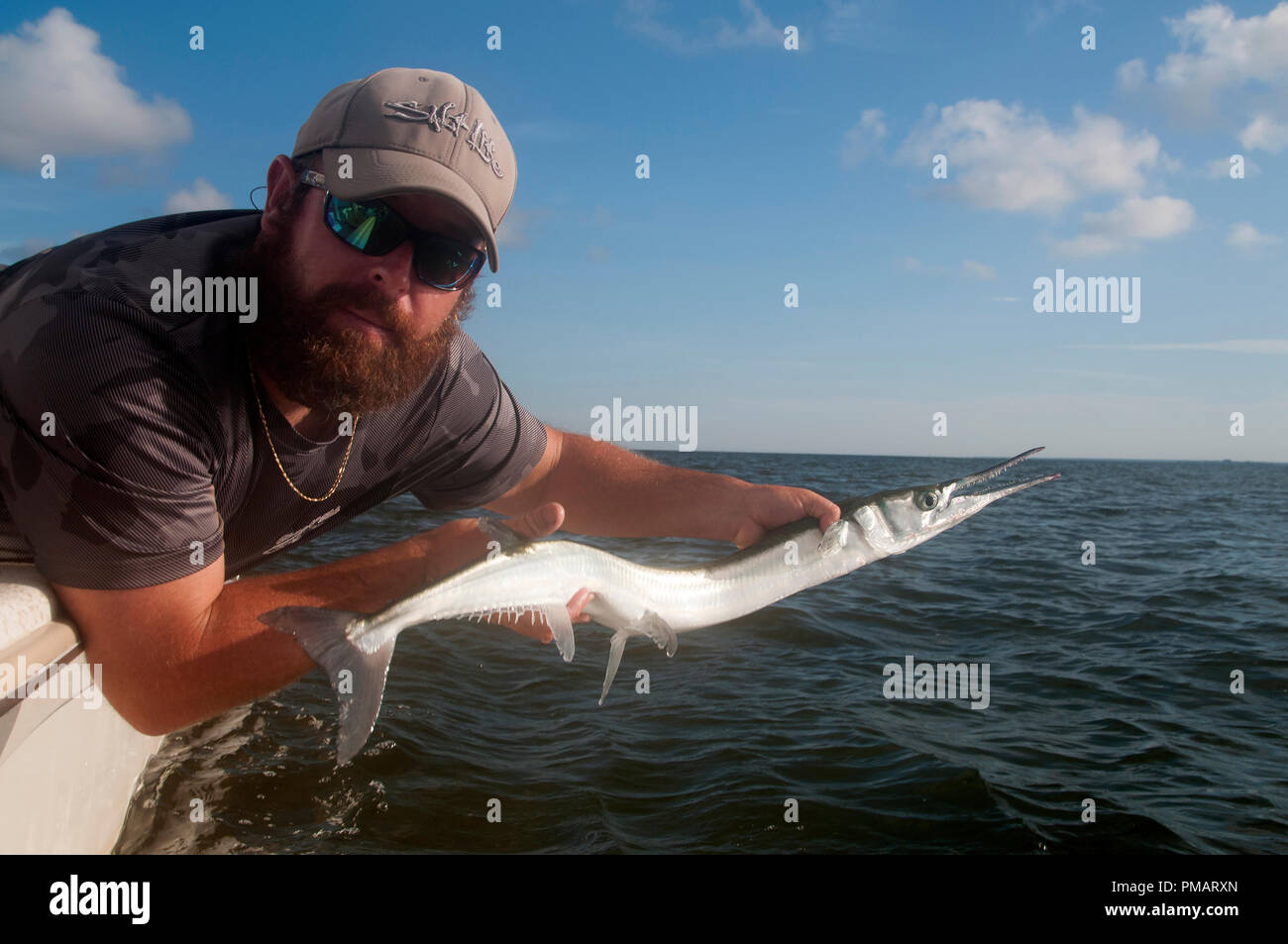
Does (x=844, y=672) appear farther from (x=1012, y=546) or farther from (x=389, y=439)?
(x=1012, y=546)

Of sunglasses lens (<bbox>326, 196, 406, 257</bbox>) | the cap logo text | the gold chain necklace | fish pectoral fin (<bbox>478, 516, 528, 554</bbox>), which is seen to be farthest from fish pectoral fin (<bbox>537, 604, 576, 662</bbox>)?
the cap logo text

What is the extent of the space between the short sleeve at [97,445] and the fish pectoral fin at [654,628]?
177 centimetres

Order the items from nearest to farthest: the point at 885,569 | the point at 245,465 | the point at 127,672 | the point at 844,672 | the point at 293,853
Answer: the point at 127,672 → the point at 245,465 → the point at 293,853 → the point at 844,672 → the point at 885,569

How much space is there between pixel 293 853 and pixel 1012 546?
17.5 metres

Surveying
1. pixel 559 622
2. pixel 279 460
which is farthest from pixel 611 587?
pixel 279 460

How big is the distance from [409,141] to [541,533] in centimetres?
149

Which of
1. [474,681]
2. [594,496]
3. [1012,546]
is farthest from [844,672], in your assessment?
[1012,546]

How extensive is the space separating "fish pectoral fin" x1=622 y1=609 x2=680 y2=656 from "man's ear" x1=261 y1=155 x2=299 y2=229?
7.09ft

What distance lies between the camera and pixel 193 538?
2.77 meters

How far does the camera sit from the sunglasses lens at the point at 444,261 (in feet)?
10.3

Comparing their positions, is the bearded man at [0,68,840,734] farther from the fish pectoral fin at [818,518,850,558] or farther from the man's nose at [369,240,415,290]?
the fish pectoral fin at [818,518,850,558]

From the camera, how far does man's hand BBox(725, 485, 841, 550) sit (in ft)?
14.3

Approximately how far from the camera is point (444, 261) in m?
3.20

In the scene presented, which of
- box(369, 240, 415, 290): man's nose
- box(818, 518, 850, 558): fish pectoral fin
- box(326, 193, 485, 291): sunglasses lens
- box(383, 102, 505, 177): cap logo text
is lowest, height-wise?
box(818, 518, 850, 558): fish pectoral fin
